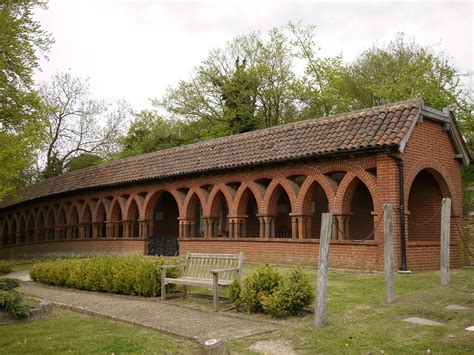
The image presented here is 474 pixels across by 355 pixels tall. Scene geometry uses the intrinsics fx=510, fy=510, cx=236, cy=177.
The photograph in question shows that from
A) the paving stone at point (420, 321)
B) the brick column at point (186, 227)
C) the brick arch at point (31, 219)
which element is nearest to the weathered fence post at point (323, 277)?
the paving stone at point (420, 321)

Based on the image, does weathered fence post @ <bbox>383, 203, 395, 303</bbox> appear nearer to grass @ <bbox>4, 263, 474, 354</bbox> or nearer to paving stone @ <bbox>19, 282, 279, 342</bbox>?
grass @ <bbox>4, 263, 474, 354</bbox>

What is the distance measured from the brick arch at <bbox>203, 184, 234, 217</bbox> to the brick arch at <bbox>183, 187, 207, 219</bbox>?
25 cm

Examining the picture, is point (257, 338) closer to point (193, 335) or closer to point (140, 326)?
point (193, 335)

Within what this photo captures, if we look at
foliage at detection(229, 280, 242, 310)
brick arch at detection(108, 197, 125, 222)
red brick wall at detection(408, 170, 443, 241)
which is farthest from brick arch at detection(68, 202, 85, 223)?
foliage at detection(229, 280, 242, 310)

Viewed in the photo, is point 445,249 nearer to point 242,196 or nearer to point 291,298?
point 291,298

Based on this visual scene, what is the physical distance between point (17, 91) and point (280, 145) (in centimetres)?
1097

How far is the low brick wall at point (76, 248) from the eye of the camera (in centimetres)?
2339

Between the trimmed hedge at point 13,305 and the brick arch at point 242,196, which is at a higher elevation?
the brick arch at point 242,196

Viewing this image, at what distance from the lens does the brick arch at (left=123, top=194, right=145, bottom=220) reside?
2309 centimetres

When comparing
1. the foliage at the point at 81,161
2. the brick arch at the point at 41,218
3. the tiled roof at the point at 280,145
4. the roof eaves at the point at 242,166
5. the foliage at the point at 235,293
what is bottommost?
the foliage at the point at 235,293

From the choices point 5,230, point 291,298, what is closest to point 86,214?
point 5,230

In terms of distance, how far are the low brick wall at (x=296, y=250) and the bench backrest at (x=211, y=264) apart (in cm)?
537

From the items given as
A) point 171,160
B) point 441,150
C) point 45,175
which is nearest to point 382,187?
point 441,150

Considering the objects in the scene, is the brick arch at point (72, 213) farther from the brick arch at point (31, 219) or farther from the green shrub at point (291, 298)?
the green shrub at point (291, 298)
